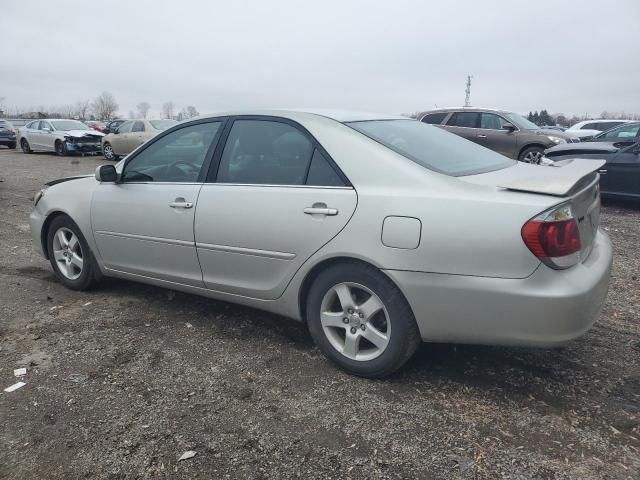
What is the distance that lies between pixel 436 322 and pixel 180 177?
2.13 metres

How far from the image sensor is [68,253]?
4551 millimetres

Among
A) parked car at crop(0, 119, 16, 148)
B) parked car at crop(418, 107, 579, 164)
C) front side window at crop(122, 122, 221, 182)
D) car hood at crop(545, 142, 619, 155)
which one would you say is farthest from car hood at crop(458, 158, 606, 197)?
parked car at crop(0, 119, 16, 148)

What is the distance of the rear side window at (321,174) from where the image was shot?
3.04 metres

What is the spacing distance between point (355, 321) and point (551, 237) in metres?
1.13

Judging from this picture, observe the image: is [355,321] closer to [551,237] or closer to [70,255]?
[551,237]

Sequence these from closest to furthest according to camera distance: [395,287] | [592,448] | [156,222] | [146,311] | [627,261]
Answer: [592,448] < [395,287] < [156,222] < [146,311] < [627,261]

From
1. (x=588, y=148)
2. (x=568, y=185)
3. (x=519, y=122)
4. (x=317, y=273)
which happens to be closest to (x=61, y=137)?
(x=519, y=122)

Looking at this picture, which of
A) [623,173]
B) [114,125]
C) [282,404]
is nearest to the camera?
[282,404]

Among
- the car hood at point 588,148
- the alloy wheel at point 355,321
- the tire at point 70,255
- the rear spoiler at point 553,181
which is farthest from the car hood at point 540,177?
the car hood at point 588,148

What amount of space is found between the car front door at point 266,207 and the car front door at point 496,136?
31.0 ft

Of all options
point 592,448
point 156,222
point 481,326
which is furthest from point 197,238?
point 592,448

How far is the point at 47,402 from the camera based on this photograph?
285 cm

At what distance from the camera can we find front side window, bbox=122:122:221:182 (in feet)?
12.3

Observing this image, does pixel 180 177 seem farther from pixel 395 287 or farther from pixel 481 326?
pixel 481 326
